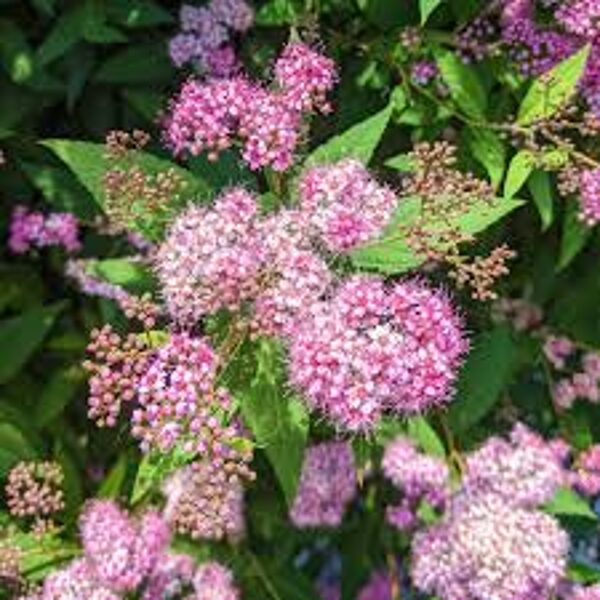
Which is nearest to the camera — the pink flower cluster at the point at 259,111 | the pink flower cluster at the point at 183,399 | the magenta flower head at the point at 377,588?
the pink flower cluster at the point at 183,399

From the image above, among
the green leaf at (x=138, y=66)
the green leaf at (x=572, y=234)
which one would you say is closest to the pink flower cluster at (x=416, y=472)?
the green leaf at (x=572, y=234)

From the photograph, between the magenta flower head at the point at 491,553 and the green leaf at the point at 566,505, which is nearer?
the magenta flower head at the point at 491,553

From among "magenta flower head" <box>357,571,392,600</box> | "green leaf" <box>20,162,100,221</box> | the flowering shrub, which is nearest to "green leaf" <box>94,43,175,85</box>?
the flowering shrub

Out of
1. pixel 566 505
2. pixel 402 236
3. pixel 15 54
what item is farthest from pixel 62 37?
pixel 566 505

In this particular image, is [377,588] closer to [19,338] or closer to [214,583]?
[214,583]

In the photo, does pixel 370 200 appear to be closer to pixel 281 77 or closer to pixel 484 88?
pixel 281 77

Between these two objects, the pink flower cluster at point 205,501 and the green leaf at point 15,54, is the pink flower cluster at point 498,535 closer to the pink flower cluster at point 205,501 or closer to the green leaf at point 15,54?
the pink flower cluster at point 205,501
